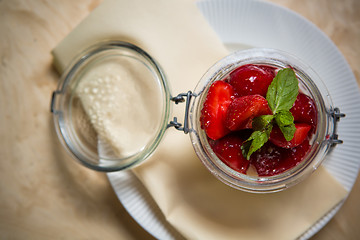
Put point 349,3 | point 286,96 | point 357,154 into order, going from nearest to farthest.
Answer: point 286,96, point 357,154, point 349,3

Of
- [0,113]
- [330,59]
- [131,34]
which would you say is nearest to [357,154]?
[330,59]

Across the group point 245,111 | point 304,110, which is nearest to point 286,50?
point 304,110

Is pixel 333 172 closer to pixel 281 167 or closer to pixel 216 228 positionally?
pixel 281 167

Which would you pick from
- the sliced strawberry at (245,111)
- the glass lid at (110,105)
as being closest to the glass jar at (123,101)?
the glass lid at (110,105)

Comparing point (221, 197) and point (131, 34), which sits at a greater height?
point (131, 34)

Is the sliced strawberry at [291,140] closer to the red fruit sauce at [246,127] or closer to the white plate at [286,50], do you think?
the red fruit sauce at [246,127]

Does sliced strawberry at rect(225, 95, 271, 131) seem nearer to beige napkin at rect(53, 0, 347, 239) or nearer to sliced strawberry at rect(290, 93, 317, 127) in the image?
sliced strawberry at rect(290, 93, 317, 127)

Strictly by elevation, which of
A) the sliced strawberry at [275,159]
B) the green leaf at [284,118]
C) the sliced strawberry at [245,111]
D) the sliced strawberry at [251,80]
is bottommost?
the sliced strawberry at [275,159]
